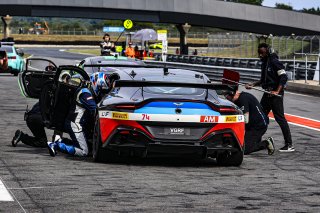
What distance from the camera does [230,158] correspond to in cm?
1149

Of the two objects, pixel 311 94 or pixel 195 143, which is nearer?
pixel 195 143

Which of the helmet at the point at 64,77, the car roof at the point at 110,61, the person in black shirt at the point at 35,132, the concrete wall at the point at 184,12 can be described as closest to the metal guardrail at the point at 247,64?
the car roof at the point at 110,61

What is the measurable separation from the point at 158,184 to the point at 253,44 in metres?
60.3

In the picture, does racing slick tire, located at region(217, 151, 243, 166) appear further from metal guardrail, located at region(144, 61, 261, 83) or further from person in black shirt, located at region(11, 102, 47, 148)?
metal guardrail, located at region(144, 61, 261, 83)

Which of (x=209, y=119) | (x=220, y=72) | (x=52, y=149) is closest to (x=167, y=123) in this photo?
(x=209, y=119)

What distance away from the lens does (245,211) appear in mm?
8070

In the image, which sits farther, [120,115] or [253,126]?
[253,126]

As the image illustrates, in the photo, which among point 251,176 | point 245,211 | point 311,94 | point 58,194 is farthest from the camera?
point 311,94

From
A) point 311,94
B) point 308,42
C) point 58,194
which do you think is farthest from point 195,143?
point 308,42

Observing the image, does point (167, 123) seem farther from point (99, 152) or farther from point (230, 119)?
point (99, 152)

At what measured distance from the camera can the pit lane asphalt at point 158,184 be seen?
27.2 feet

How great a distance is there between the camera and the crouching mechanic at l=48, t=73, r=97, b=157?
39.1 feet

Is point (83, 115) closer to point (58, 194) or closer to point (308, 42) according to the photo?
point (58, 194)

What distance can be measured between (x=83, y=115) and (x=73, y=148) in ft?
1.51
